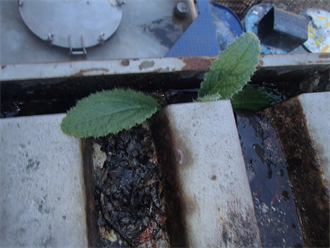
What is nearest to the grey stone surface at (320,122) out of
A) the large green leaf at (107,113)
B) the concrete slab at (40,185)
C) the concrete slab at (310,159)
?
the concrete slab at (310,159)

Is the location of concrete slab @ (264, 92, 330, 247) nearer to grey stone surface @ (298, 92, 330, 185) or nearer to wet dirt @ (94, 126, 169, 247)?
grey stone surface @ (298, 92, 330, 185)

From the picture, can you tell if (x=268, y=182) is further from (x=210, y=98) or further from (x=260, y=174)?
(x=210, y=98)

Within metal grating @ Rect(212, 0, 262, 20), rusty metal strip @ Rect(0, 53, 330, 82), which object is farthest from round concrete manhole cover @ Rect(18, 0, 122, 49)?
metal grating @ Rect(212, 0, 262, 20)

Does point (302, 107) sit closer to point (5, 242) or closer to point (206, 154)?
point (206, 154)

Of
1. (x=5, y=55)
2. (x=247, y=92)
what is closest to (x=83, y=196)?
(x=247, y=92)

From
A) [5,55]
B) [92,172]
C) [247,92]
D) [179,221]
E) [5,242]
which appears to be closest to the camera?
[5,242]

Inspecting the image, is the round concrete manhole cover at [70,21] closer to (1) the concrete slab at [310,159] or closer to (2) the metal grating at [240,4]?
(1) the concrete slab at [310,159]
